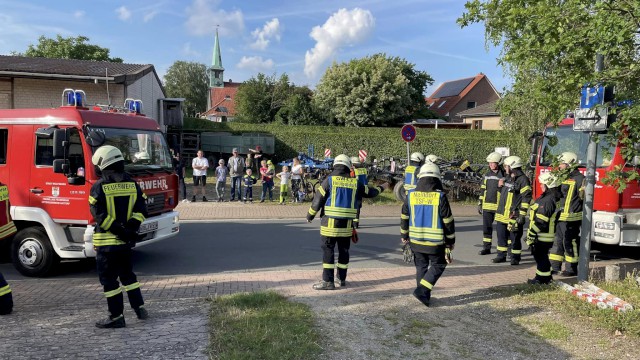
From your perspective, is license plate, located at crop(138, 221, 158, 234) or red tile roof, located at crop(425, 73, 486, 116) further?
red tile roof, located at crop(425, 73, 486, 116)

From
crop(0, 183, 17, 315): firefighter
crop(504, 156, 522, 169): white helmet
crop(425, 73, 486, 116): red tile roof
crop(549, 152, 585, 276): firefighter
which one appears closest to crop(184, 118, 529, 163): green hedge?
crop(504, 156, 522, 169): white helmet

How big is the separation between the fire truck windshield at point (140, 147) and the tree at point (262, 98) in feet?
110

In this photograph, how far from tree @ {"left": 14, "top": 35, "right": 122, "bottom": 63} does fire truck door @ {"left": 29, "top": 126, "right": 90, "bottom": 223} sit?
3963cm

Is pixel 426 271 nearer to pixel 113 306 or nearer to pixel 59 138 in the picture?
pixel 113 306

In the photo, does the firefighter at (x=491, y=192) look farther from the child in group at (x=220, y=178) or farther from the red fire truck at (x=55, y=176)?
the child in group at (x=220, y=178)

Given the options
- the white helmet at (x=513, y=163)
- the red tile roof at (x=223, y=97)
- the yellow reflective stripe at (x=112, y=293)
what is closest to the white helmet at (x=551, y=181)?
the white helmet at (x=513, y=163)

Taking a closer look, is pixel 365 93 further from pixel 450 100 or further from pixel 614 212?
pixel 614 212

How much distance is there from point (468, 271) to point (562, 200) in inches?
74.7

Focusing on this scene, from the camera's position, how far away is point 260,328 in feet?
14.5

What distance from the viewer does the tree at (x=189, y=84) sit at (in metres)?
70.8

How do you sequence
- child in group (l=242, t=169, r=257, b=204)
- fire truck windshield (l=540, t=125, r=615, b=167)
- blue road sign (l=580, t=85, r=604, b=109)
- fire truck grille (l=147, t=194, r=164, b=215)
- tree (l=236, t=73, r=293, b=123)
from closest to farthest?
blue road sign (l=580, t=85, r=604, b=109), fire truck grille (l=147, t=194, r=164, b=215), fire truck windshield (l=540, t=125, r=615, b=167), child in group (l=242, t=169, r=257, b=204), tree (l=236, t=73, r=293, b=123)

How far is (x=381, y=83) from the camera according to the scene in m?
36.2

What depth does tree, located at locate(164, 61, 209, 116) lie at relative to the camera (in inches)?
2788

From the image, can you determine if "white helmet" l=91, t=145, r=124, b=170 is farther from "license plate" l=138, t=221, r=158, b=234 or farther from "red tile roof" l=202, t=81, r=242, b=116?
"red tile roof" l=202, t=81, r=242, b=116
